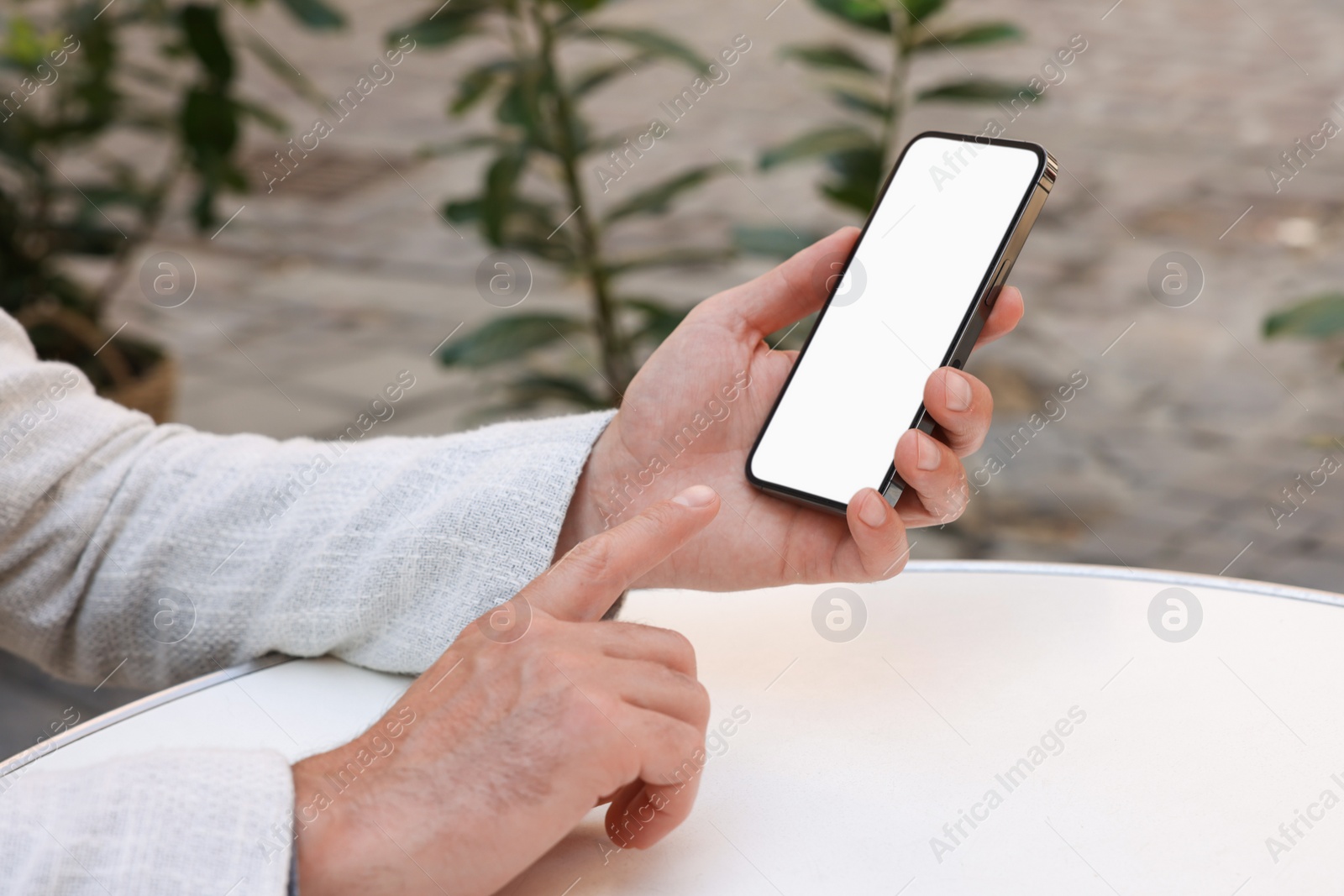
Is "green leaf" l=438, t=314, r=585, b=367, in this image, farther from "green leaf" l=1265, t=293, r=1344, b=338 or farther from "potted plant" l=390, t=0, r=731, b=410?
"green leaf" l=1265, t=293, r=1344, b=338

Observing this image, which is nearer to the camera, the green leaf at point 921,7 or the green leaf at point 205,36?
the green leaf at point 921,7

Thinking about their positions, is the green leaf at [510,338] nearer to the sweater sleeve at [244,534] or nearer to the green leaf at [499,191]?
the green leaf at [499,191]

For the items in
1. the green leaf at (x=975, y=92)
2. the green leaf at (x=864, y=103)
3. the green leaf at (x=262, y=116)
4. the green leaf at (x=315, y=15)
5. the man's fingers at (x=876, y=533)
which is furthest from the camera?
the green leaf at (x=262, y=116)

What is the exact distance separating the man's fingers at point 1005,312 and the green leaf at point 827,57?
0.78m

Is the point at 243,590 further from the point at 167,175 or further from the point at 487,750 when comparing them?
the point at 167,175

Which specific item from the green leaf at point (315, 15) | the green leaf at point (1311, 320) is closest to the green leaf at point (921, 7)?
the green leaf at point (1311, 320)

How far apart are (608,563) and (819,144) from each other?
3.20ft

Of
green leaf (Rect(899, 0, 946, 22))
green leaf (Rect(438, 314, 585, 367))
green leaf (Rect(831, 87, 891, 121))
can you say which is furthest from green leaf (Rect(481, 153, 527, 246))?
green leaf (Rect(899, 0, 946, 22))

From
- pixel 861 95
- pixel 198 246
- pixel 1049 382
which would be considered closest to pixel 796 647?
pixel 861 95

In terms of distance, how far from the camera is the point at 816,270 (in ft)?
2.58

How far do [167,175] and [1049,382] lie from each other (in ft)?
5.38

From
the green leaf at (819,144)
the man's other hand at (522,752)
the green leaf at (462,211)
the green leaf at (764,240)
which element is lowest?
the green leaf at (462,211)

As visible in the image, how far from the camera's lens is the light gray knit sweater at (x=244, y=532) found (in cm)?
71

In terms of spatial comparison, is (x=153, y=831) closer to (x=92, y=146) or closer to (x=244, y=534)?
(x=244, y=534)
